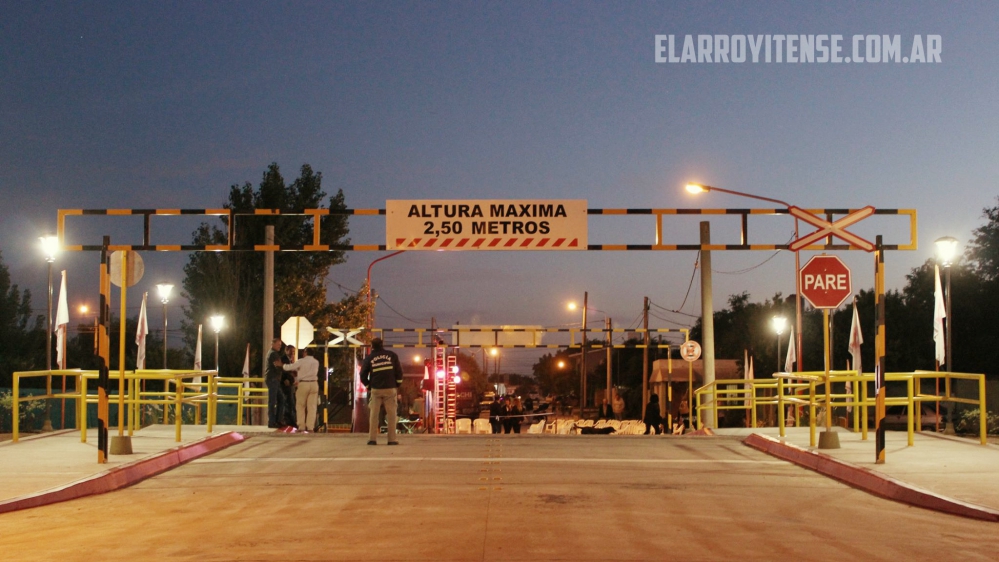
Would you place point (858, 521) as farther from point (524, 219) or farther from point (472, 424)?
point (472, 424)

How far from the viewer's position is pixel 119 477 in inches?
458

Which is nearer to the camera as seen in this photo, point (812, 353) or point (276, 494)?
point (276, 494)

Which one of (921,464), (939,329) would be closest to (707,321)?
(939,329)

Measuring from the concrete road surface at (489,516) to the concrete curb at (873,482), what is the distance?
212mm

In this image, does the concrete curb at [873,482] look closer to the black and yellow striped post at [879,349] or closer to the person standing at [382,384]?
the black and yellow striped post at [879,349]

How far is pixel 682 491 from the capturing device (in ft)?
35.9

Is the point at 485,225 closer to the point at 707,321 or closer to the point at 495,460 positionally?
the point at 495,460

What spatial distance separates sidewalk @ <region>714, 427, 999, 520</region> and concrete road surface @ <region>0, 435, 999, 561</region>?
323mm

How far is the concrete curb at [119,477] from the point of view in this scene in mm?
10156

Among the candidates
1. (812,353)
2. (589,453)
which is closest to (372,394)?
(589,453)

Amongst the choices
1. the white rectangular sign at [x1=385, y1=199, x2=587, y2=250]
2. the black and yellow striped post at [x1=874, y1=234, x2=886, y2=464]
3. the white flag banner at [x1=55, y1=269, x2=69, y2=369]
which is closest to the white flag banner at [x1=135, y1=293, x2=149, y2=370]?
the white flag banner at [x1=55, y1=269, x2=69, y2=369]

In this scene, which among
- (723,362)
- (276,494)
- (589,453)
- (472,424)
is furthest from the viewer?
(723,362)

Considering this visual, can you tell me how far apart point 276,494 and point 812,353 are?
59321 millimetres

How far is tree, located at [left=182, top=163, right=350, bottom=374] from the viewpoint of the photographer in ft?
143
